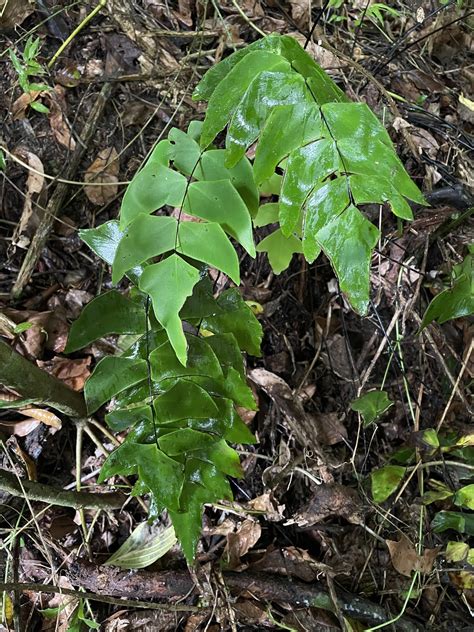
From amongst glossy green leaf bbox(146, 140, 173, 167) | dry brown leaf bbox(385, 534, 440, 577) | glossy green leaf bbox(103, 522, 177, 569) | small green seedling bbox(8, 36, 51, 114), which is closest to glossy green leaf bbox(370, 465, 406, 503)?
dry brown leaf bbox(385, 534, 440, 577)

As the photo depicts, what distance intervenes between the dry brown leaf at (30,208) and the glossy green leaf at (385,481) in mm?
1268

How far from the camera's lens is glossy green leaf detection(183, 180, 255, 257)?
1.04 meters

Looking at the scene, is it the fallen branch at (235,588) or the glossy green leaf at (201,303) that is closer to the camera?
the glossy green leaf at (201,303)

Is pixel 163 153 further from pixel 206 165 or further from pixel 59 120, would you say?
pixel 59 120

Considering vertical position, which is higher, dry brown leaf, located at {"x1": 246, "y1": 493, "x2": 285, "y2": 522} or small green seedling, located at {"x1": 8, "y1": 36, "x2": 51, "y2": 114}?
small green seedling, located at {"x1": 8, "y1": 36, "x2": 51, "y2": 114}

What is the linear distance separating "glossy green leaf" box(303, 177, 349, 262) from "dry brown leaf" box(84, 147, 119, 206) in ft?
3.49

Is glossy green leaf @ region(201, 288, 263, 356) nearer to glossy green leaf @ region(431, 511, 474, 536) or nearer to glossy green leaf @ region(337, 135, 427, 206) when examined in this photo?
glossy green leaf @ region(337, 135, 427, 206)

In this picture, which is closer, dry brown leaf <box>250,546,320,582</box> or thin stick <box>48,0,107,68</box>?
dry brown leaf <box>250,546,320,582</box>

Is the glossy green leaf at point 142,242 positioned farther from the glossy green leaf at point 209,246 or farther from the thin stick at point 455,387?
the thin stick at point 455,387

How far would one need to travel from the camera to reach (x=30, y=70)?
5.69 ft

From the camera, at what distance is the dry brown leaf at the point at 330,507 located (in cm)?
154

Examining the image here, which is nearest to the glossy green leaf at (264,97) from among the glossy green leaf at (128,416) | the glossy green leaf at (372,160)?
the glossy green leaf at (372,160)

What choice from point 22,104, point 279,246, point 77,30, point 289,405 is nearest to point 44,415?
point 289,405

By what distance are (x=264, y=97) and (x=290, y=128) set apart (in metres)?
0.07
